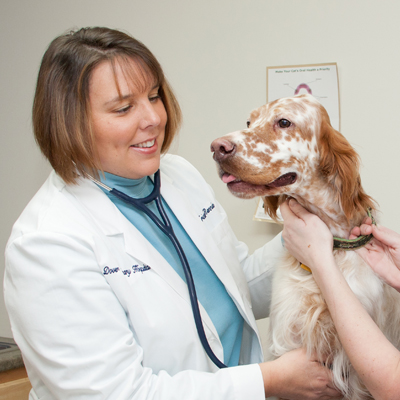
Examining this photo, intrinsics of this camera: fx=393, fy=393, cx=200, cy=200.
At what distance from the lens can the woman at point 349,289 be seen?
0.99m

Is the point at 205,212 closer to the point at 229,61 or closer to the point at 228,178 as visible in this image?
the point at 228,178

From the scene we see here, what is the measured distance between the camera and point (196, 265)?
1.37 meters

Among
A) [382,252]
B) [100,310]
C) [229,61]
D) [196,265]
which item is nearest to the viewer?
[100,310]

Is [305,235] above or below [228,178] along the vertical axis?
below

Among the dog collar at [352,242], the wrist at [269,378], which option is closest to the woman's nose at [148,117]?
the dog collar at [352,242]

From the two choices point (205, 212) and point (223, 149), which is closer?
point (223, 149)

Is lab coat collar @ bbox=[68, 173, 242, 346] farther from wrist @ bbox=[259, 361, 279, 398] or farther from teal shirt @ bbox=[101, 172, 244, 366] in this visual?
wrist @ bbox=[259, 361, 279, 398]

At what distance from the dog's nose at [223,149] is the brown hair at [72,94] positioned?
315 millimetres

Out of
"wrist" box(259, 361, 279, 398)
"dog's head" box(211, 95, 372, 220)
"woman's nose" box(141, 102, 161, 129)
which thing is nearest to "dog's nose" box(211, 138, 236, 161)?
"dog's head" box(211, 95, 372, 220)

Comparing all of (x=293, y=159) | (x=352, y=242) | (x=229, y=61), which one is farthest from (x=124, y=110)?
(x=229, y=61)

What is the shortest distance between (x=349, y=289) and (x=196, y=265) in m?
0.51

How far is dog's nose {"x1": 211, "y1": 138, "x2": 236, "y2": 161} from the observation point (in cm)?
118

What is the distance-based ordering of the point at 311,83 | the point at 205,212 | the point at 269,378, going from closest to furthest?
1. the point at 269,378
2. the point at 205,212
3. the point at 311,83

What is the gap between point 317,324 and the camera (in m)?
1.23
